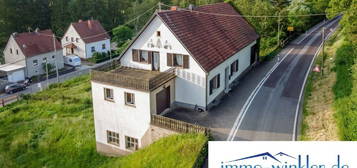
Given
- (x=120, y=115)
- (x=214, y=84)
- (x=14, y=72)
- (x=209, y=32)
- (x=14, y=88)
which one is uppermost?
(x=209, y=32)

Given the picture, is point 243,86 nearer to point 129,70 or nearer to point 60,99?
point 129,70

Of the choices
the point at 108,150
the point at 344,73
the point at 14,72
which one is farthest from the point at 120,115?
the point at 14,72

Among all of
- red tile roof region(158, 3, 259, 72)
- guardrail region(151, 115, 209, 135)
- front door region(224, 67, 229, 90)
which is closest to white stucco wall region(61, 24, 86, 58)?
red tile roof region(158, 3, 259, 72)

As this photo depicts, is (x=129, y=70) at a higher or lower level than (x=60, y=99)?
higher

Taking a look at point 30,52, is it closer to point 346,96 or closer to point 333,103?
point 333,103

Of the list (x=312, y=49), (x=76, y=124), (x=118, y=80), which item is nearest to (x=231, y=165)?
(x=118, y=80)

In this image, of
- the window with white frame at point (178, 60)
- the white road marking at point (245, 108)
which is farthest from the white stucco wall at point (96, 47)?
the window with white frame at point (178, 60)

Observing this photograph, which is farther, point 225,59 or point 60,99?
point 60,99
